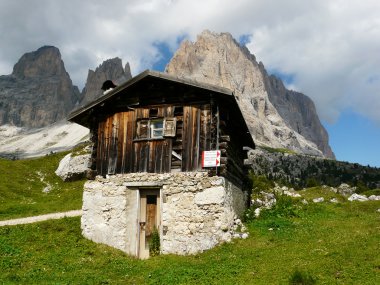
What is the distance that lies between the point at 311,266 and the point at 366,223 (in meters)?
8.57

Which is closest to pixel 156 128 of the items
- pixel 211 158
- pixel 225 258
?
pixel 211 158

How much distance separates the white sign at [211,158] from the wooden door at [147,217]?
9.83 ft

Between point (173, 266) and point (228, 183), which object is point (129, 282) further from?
point (228, 183)

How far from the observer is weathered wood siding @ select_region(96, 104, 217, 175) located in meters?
20.4

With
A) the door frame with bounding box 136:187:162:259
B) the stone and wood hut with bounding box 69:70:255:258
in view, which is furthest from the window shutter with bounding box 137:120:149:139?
the door frame with bounding box 136:187:162:259

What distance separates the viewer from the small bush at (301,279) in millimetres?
12730

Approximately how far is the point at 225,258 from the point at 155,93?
31.8 ft

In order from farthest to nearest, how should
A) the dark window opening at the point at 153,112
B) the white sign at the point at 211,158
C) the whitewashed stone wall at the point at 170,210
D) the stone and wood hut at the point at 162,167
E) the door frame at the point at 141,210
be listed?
1. the dark window opening at the point at 153,112
2. the door frame at the point at 141,210
3. the white sign at the point at 211,158
4. the stone and wood hut at the point at 162,167
5. the whitewashed stone wall at the point at 170,210

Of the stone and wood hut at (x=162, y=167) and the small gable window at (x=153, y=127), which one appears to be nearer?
the stone and wood hut at (x=162, y=167)

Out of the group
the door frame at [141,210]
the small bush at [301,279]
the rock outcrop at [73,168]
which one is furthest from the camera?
the rock outcrop at [73,168]

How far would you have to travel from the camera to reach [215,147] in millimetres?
20141

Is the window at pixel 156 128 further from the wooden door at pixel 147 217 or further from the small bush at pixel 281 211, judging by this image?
the small bush at pixel 281 211

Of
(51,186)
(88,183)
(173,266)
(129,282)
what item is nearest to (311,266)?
(173,266)

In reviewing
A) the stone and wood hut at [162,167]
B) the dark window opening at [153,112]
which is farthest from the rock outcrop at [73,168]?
the dark window opening at [153,112]
